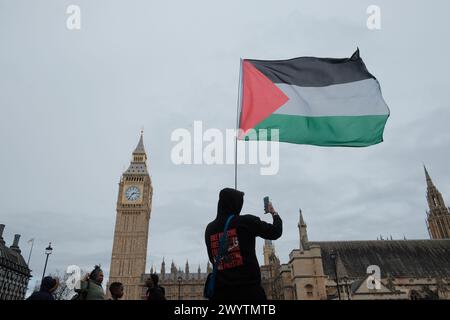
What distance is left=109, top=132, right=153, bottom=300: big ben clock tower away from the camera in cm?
8238

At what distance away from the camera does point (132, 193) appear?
298 feet

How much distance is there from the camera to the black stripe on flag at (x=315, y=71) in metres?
8.98

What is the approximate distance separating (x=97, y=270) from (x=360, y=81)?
360 inches

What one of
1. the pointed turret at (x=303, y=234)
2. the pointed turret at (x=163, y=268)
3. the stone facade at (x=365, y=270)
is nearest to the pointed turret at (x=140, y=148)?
the pointed turret at (x=163, y=268)

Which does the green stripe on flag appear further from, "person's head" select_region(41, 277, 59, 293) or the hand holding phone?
"person's head" select_region(41, 277, 59, 293)

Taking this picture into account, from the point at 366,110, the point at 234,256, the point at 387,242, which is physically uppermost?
the point at 387,242

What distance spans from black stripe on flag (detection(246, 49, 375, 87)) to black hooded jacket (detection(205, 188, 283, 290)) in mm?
5795

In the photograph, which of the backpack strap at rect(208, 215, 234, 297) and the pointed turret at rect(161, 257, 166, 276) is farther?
the pointed turret at rect(161, 257, 166, 276)

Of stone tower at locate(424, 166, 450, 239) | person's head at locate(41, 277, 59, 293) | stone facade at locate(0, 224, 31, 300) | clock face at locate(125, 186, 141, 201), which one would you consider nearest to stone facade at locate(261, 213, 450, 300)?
stone tower at locate(424, 166, 450, 239)

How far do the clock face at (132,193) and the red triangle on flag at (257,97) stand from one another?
87.0m

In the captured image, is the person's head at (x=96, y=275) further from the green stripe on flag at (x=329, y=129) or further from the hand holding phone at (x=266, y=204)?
the green stripe on flag at (x=329, y=129)

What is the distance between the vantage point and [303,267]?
4625 centimetres
